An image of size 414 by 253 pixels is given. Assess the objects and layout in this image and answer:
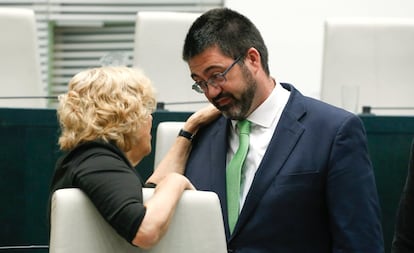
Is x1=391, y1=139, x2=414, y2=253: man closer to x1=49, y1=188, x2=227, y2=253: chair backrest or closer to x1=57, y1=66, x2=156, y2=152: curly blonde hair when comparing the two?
x1=49, y1=188, x2=227, y2=253: chair backrest

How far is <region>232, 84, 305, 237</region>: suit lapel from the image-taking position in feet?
7.86

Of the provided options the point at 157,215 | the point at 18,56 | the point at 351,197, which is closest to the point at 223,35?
the point at 351,197

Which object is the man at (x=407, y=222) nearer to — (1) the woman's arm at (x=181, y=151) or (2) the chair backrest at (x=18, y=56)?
(1) the woman's arm at (x=181, y=151)

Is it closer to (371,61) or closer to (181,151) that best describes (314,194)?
(181,151)

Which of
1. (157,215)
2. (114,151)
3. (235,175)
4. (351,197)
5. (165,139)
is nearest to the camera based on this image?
(157,215)

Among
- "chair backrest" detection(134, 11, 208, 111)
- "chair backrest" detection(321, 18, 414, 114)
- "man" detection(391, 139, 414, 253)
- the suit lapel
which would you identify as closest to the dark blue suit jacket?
the suit lapel

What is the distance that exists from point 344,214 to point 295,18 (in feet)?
10.8

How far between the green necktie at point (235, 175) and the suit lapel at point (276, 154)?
5 cm

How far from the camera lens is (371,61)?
419cm

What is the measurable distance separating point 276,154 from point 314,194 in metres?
0.15

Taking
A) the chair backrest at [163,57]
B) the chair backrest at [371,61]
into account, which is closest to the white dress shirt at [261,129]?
the chair backrest at [371,61]

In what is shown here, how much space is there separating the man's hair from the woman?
0.24 meters

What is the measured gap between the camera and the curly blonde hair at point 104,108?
87.7 inches

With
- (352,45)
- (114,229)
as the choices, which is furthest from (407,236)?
(352,45)
